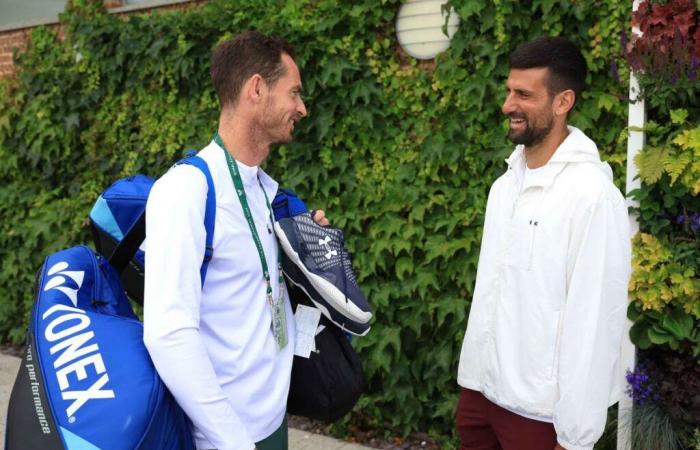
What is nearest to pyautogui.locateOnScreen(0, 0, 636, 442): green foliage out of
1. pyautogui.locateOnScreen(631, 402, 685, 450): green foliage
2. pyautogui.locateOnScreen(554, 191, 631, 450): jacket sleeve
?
pyautogui.locateOnScreen(631, 402, 685, 450): green foliage

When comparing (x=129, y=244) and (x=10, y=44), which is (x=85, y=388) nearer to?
(x=129, y=244)

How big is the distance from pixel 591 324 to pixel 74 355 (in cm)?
146

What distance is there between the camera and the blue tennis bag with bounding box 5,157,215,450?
4.96ft

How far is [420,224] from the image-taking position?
427 centimetres

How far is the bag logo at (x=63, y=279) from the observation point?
1732 mm

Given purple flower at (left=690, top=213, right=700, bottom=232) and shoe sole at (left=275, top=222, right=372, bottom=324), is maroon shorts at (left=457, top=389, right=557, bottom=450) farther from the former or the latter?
purple flower at (left=690, top=213, right=700, bottom=232)

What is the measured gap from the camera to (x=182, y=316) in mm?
1591

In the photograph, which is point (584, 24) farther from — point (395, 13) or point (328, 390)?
point (328, 390)

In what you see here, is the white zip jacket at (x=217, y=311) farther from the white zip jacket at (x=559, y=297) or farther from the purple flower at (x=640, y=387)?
the purple flower at (x=640, y=387)

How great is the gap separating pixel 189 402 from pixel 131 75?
4518 mm

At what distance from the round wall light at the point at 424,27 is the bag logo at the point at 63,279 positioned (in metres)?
3.01

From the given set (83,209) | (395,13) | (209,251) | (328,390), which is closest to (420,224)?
(395,13)

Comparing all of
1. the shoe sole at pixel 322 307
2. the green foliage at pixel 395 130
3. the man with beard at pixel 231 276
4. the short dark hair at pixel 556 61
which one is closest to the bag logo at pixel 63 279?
the man with beard at pixel 231 276

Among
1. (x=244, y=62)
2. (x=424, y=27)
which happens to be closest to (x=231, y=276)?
(x=244, y=62)
